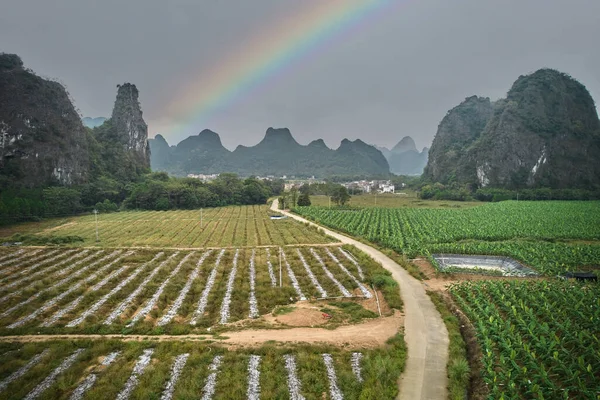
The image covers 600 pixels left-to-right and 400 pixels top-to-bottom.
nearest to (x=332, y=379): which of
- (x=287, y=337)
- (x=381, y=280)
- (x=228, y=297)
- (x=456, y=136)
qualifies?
(x=287, y=337)

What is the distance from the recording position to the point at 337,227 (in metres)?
50.7

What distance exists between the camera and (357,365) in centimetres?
1489

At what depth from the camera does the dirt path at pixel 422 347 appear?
42.9 ft

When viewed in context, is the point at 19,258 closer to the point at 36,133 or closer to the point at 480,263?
the point at 480,263

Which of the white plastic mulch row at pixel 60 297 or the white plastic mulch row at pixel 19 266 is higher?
the white plastic mulch row at pixel 19 266

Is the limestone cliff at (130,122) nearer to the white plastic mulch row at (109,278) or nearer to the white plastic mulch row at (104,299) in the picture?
the white plastic mulch row at (109,278)

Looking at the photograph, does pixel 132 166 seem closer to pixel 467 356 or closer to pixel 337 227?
pixel 337 227

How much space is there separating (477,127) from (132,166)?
156582mm

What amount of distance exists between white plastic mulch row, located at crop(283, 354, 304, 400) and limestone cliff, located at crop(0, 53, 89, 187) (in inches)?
3133

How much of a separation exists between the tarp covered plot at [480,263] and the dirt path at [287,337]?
14.0 meters

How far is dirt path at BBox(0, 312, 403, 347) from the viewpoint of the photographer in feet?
55.4

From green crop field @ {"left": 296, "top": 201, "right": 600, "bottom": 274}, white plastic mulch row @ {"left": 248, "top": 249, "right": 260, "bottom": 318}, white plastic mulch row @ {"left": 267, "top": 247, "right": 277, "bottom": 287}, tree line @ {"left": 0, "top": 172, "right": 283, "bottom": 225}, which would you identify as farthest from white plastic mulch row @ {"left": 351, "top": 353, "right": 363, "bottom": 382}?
tree line @ {"left": 0, "top": 172, "right": 283, "bottom": 225}

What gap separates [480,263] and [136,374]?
3133 centimetres

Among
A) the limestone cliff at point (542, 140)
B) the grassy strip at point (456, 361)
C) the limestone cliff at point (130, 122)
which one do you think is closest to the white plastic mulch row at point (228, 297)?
the grassy strip at point (456, 361)
